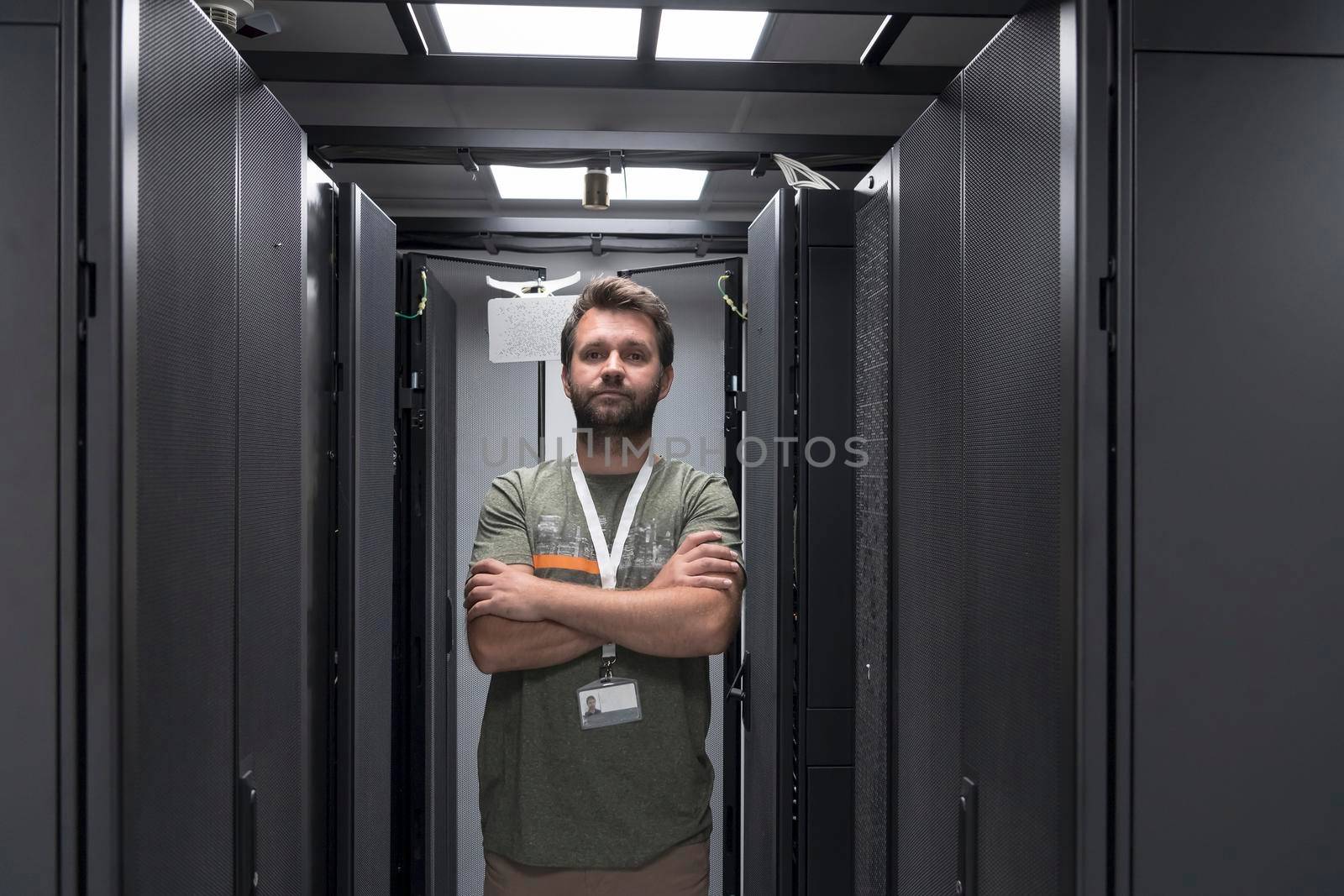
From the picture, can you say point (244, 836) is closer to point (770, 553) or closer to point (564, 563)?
point (564, 563)

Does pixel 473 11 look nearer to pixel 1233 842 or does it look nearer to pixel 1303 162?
pixel 1303 162

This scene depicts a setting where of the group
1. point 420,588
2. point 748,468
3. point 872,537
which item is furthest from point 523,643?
point 420,588

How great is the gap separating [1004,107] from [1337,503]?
609mm

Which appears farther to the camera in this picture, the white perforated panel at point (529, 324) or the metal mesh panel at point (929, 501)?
the white perforated panel at point (529, 324)

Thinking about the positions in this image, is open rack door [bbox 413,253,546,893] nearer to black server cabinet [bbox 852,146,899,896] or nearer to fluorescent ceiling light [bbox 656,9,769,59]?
fluorescent ceiling light [bbox 656,9,769,59]

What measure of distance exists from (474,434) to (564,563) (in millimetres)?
1562

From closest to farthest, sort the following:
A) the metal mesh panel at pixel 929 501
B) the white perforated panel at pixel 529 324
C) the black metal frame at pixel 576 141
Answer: the metal mesh panel at pixel 929 501
the black metal frame at pixel 576 141
the white perforated panel at pixel 529 324

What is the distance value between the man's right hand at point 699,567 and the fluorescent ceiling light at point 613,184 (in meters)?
1.53

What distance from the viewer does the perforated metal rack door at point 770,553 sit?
2.12 metres

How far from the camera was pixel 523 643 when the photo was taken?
6.27ft

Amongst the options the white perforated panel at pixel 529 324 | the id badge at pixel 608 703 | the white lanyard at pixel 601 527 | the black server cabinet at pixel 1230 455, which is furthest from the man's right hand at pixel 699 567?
the white perforated panel at pixel 529 324

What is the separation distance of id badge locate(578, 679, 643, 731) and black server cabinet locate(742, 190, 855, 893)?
38 cm

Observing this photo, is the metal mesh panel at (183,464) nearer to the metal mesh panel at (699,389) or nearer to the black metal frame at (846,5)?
the black metal frame at (846,5)

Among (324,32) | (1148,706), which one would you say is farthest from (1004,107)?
(324,32)
